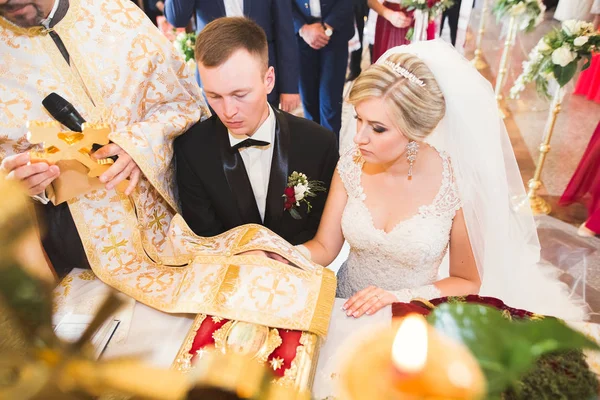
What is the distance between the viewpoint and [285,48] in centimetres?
368

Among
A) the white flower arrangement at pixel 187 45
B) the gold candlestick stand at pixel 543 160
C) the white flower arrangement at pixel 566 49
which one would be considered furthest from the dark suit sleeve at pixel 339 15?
the gold candlestick stand at pixel 543 160

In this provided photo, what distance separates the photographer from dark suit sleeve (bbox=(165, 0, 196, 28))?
3418 millimetres

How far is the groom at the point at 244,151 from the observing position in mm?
1949

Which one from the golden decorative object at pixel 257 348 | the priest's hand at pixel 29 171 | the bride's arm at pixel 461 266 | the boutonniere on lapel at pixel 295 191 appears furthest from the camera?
the boutonniere on lapel at pixel 295 191

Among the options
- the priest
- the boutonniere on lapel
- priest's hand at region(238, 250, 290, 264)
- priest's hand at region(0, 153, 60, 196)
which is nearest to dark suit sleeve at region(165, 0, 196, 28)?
the priest

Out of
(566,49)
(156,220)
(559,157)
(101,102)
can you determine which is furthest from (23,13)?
(559,157)

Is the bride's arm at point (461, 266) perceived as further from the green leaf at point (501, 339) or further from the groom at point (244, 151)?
the green leaf at point (501, 339)

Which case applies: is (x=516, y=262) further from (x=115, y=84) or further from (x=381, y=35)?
(x=381, y=35)

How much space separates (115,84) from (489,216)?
1.76m

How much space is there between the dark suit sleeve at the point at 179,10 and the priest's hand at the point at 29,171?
2.34m

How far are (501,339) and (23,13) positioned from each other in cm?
193

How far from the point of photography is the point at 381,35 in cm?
595

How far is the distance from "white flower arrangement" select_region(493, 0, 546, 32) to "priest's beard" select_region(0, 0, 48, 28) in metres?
5.75

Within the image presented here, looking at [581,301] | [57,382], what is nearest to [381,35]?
[581,301]
